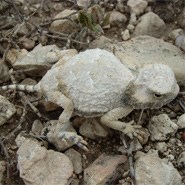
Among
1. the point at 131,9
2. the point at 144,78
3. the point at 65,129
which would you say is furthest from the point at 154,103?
the point at 131,9

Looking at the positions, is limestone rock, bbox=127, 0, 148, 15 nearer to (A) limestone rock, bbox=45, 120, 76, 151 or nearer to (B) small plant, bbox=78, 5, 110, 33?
(B) small plant, bbox=78, 5, 110, 33

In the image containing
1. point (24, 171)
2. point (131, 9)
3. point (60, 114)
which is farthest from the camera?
point (131, 9)

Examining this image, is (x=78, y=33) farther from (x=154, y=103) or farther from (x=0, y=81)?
(x=154, y=103)

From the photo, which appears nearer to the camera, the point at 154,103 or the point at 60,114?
the point at 154,103

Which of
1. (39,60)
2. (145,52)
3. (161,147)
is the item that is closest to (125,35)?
(145,52)

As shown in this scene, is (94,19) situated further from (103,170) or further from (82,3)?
(103,170)

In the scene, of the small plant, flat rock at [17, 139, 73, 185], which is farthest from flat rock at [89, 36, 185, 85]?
flat rock at [17, 139, 73, 185]

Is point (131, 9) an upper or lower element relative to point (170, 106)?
upper
